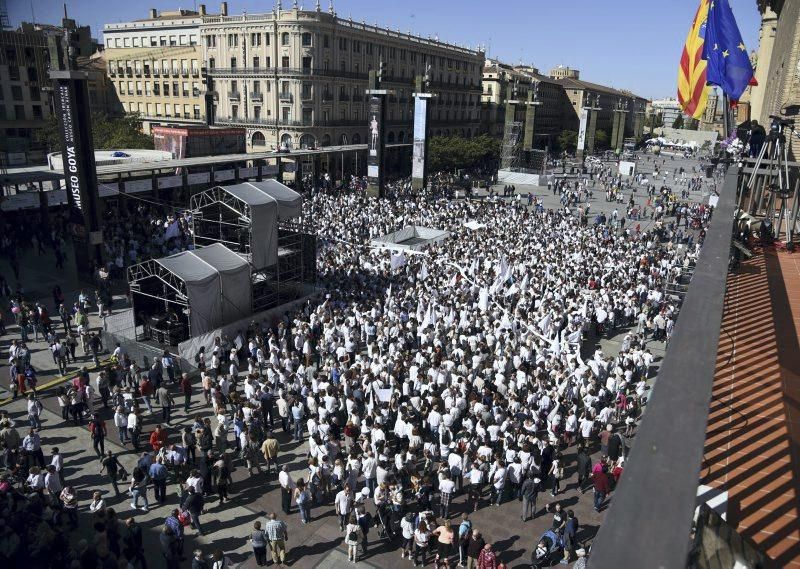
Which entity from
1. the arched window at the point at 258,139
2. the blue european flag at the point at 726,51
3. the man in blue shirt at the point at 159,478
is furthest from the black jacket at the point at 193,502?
the arched window at the point at 258,139

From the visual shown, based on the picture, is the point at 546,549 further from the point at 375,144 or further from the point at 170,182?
the point at 375,144

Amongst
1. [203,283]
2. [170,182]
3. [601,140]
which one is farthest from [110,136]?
[601,140]

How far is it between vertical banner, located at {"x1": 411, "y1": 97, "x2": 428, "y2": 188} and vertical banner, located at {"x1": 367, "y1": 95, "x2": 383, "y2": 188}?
12.0 feet

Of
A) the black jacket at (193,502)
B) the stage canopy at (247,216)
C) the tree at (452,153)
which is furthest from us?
the tree at (452,153)

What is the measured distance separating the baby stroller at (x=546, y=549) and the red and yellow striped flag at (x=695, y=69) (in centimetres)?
1029

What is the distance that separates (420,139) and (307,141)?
15678 mm

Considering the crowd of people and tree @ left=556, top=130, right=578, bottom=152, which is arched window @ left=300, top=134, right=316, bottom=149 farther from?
tree @ left=556, top=130, right=578, bottom=152

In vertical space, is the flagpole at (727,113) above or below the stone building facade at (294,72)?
below

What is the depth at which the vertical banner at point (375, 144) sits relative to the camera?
135ft

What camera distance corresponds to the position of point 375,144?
1633 inches

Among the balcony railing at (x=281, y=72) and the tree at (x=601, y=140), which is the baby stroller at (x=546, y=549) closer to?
the balcony railing at (x=281, y=72)

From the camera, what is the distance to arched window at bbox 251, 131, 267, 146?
57.6m

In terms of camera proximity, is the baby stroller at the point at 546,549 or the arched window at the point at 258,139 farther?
the arched window at the point at 258,139

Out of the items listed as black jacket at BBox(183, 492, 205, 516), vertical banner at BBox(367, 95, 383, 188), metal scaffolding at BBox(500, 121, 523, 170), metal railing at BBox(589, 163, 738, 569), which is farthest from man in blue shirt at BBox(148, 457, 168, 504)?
metal scaffolding at BBox(500, 121, 523, 170)
